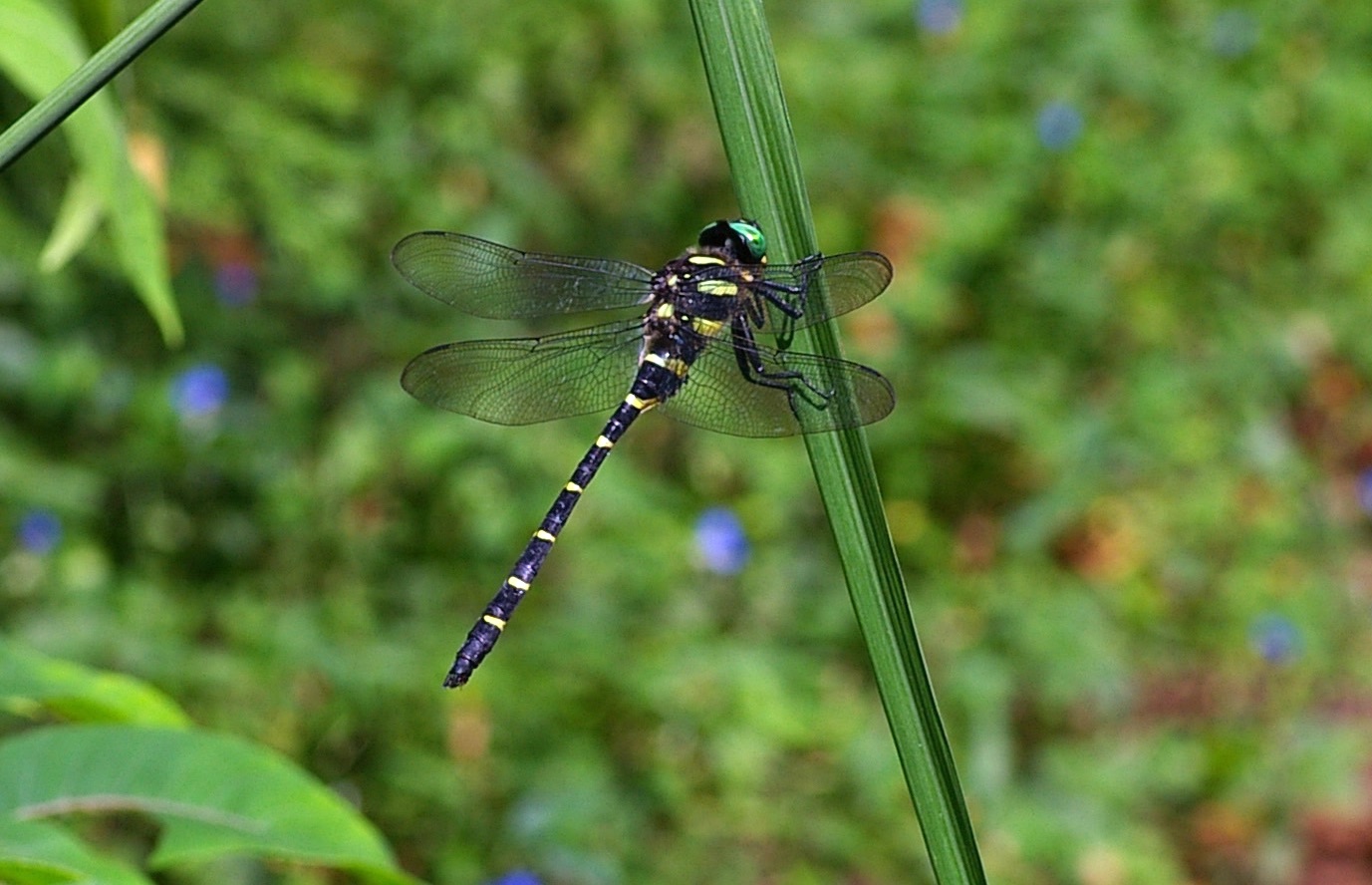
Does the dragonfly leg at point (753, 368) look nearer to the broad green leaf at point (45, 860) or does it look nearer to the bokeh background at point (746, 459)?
the broad green leaf at point (45, 860)

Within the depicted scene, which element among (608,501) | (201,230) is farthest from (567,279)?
(201,230)

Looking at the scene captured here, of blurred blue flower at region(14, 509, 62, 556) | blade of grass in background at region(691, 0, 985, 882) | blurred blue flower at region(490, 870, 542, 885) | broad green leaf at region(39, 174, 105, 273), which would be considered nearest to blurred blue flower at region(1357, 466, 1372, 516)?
blurred blue flower at region(490, 870, 542, 885)

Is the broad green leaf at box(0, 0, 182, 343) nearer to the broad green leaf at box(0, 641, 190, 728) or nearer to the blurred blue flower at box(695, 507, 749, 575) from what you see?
the broad green leaf at box(0, 641, 190, 728)

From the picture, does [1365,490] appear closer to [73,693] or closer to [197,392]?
[197,392]

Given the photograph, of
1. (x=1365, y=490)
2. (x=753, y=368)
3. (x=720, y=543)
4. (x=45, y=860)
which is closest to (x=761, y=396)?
(x=753, y=368)

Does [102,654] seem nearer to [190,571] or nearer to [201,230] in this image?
[190,571]

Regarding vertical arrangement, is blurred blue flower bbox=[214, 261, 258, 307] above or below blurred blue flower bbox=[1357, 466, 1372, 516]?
below
